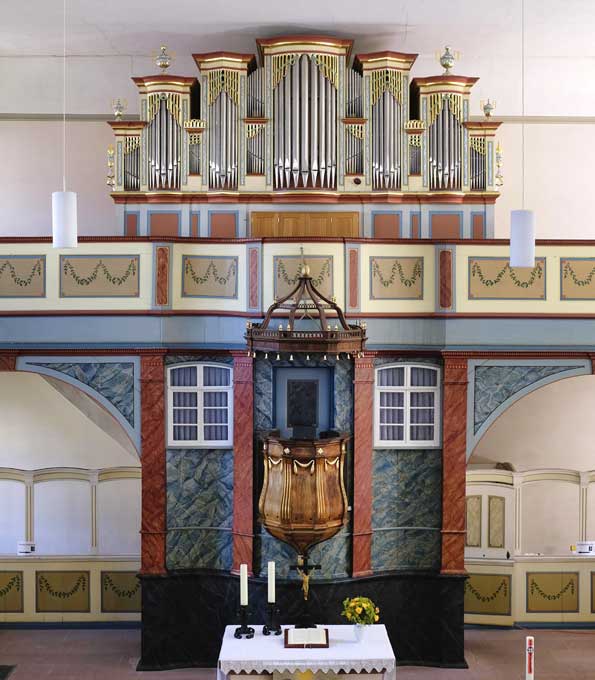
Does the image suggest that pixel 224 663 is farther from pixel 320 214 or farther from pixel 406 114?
pixel 406 114

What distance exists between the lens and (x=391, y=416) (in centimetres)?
1427

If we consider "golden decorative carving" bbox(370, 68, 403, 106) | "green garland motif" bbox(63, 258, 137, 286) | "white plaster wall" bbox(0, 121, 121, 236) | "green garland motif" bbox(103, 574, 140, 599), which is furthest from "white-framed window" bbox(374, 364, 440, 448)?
"white plaster wall" bbox(0, 121, 121, 236)

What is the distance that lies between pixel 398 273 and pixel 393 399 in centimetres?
187

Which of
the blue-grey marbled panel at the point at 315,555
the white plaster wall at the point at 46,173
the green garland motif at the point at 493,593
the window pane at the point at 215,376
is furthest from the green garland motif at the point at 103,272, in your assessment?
the green garland motif at the point at 493,593

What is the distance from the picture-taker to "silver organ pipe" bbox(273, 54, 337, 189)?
14.6 metres

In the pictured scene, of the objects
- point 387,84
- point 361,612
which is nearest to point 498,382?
point 361,612

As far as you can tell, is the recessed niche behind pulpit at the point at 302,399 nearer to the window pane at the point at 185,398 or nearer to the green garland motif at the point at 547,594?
the window pane at the point at 185,398

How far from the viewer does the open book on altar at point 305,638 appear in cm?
1179

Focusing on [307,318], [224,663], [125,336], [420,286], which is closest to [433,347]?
[420,286]

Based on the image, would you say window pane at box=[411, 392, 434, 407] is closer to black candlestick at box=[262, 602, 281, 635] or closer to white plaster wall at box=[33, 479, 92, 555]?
black candlestick at box=[262, 602, 281, 635]

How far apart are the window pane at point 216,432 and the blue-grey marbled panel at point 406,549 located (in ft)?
8.75

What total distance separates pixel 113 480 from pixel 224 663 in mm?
5343

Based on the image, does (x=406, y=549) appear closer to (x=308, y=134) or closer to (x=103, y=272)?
(x=103, y=272)

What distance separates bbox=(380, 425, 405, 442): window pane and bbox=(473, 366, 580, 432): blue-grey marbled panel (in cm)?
110
